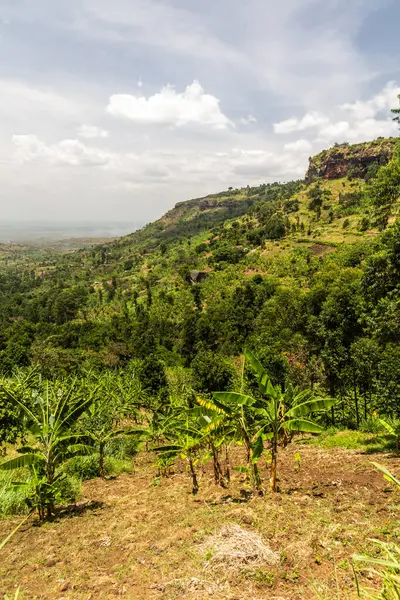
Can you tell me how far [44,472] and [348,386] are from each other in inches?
1144

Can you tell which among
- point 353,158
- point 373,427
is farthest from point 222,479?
point 353,158

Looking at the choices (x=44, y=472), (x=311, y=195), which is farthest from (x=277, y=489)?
(x=311, y=195)

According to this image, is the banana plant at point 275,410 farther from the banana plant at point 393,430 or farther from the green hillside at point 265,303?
the green hillside at point 265,303

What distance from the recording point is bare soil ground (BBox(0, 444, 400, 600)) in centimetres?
466

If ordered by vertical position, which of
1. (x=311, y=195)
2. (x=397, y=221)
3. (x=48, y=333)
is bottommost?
(x=48, y=333)

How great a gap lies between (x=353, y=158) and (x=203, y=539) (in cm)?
17010

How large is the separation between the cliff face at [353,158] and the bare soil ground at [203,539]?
15368 centimetres

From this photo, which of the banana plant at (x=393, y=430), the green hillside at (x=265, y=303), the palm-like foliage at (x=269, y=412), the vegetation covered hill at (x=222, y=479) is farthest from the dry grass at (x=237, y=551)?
the green hillside at (x=265, y=303)

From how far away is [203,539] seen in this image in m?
5.96

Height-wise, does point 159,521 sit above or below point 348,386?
above

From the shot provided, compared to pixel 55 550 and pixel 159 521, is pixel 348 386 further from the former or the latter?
pixel 55 550

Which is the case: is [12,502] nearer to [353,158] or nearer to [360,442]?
[360,442]

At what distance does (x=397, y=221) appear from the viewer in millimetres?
12523

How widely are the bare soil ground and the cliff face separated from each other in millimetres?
153684
